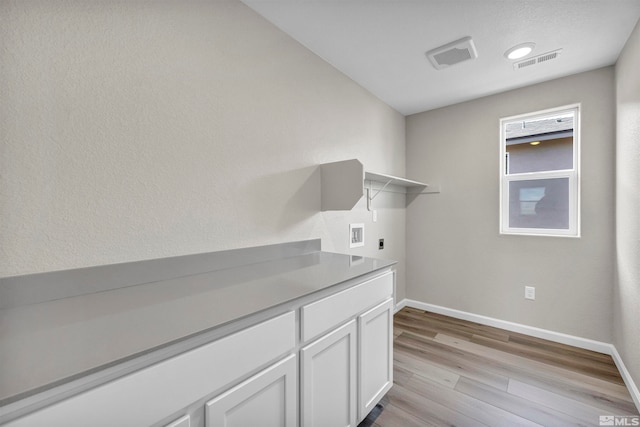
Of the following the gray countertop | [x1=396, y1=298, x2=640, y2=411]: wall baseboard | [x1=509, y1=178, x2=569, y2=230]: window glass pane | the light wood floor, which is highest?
[x1=509, y1=178, x2=569, y2=230]: window glass pane

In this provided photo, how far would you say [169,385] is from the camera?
2.15ft

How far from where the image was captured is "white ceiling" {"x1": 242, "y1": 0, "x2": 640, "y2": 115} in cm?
150

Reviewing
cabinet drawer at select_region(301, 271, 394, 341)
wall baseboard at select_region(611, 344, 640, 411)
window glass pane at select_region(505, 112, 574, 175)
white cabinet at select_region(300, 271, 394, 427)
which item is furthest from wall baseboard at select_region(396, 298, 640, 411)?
cabinet drawer at select_region(301, 271, 394, 341)

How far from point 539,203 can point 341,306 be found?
92.8 inches

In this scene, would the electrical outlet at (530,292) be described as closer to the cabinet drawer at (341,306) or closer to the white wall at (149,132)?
the cabinet drawer at (341,306)

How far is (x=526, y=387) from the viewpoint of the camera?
69.3 inches

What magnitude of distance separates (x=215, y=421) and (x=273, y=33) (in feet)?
6.24

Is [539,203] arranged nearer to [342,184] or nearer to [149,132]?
[342,184]

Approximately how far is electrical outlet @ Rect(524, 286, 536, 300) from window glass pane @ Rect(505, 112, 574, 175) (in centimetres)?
108

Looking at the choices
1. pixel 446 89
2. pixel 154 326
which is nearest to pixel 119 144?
pixel 154 326

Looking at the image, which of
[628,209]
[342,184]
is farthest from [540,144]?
[342,184]

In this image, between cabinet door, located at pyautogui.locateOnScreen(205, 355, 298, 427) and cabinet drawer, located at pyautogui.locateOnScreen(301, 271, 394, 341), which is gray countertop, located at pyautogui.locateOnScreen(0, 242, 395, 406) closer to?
cabinet drawer, located at pyautogui.locateOnScreen(301, 271, 394, 341)

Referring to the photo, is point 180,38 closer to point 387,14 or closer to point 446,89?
point 387,14

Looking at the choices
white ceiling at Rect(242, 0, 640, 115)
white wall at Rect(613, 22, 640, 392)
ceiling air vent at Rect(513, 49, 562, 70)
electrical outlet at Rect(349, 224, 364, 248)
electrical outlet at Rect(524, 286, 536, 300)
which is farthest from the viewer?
electrical outlet at Rect(524, 286, 536, 300)
